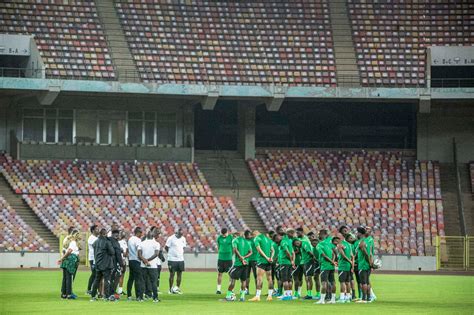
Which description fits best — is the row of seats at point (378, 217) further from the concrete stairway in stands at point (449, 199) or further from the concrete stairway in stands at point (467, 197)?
the concrete stairway in stands at point (467, 197)

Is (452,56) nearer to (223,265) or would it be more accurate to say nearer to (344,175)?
(344,175)

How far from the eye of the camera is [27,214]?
49.8 m

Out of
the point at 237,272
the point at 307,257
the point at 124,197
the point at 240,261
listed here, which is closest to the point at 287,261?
the point at 307,257

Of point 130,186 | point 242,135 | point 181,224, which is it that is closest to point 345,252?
point 181,224

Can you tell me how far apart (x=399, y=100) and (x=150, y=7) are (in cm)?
1301

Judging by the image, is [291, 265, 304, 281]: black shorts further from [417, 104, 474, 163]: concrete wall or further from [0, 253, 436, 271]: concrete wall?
[417, 104, 474, 163]: concrete wall

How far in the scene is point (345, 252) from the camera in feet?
88.9

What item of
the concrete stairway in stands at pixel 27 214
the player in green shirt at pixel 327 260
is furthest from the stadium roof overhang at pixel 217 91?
the player in green shirt at pixel 327 260

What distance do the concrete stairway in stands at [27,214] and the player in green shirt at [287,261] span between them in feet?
66.4

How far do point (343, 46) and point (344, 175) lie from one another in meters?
6.41

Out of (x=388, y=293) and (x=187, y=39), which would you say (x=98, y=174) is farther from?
(x=388, y=293)

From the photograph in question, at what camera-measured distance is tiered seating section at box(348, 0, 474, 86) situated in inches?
2173

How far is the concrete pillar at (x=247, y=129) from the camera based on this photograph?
184 ft

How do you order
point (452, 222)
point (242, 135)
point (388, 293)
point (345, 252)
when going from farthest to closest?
point (242, 135)
point (452, 222)
point (388, 293)
point (345, 252)
